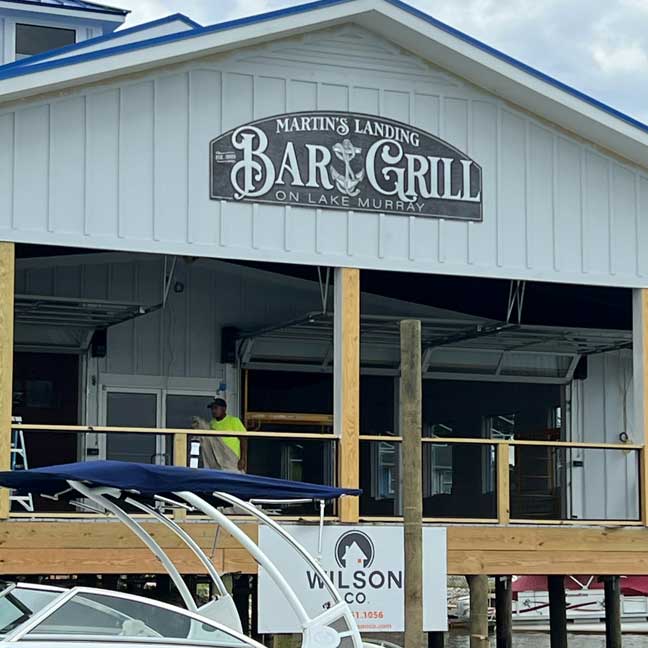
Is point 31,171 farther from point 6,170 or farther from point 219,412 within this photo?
point 219,412

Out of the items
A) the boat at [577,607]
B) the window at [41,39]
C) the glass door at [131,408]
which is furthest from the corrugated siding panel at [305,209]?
the boat at [577,607]

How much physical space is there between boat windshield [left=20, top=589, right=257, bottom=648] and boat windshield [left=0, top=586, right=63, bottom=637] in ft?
0.88

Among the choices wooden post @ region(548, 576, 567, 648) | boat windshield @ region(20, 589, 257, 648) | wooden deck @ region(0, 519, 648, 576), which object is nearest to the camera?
boat windshield @ region(20, 589, 257, 648)

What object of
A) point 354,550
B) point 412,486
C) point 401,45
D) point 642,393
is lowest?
point 354,550

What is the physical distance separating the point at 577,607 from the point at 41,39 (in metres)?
19.0

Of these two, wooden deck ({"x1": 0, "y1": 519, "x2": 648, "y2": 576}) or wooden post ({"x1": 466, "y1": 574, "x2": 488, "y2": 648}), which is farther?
wooden post ({"x1": 466, "y1": 574, "x2": 488, "y2": 648})

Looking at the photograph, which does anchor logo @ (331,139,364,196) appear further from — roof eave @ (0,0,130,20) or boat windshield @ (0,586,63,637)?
roof eave @ (0,0,130,20)

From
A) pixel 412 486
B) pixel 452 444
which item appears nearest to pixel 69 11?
pixel 452 444

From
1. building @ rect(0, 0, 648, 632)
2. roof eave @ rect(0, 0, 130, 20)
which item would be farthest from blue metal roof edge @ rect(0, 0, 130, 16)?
building @ rect(0, 0, 648, 632)

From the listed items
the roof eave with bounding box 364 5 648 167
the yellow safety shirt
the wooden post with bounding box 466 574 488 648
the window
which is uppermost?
the window

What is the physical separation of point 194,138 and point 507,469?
552cm

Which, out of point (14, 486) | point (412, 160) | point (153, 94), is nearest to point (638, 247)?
point (412, 160)

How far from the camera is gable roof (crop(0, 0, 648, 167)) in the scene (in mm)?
16656

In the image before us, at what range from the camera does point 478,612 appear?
20.0m
